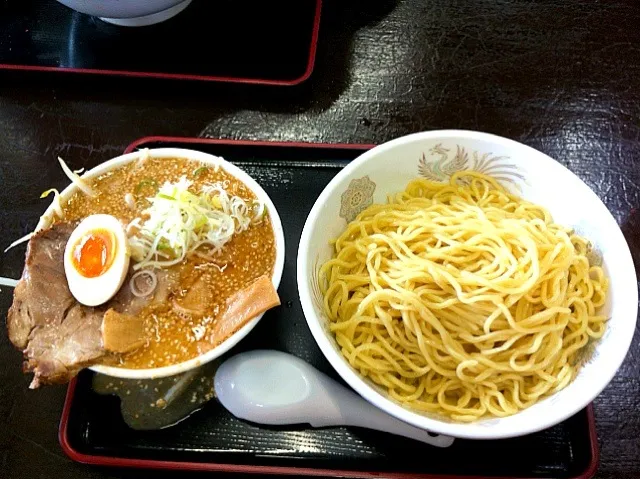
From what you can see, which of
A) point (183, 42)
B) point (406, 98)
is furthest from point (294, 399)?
point (183, 42)

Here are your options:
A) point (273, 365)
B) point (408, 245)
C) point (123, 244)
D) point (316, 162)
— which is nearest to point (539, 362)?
point (408, 245)

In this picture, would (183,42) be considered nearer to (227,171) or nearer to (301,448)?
(227,171)

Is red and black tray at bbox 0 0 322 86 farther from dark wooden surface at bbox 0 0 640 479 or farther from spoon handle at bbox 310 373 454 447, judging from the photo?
spoon handle at bbox 310 373 454 447

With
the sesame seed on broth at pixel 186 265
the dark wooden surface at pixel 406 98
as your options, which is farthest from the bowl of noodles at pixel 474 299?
the dark wooden surface at pixel 406 98

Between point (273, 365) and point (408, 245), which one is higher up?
point (408, 245)

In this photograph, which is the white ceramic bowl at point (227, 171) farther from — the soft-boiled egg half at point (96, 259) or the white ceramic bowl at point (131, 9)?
the white ceramic bowl at point (131, 9)

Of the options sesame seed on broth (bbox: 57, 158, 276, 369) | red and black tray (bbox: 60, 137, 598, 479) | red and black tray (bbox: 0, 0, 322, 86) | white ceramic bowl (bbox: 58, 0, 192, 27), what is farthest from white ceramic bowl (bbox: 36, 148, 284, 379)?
white ceramic bowl (bbox: 58, 0, 192, 27)

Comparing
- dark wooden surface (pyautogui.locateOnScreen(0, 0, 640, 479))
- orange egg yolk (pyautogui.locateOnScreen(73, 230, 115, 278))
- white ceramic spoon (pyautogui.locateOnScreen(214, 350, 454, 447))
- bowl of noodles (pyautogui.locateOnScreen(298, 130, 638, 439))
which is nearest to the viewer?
bowl of noodles (pyautogui.locateOnScreen(298, 130, 638, 439))

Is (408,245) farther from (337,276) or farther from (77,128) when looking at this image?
(77,128)
